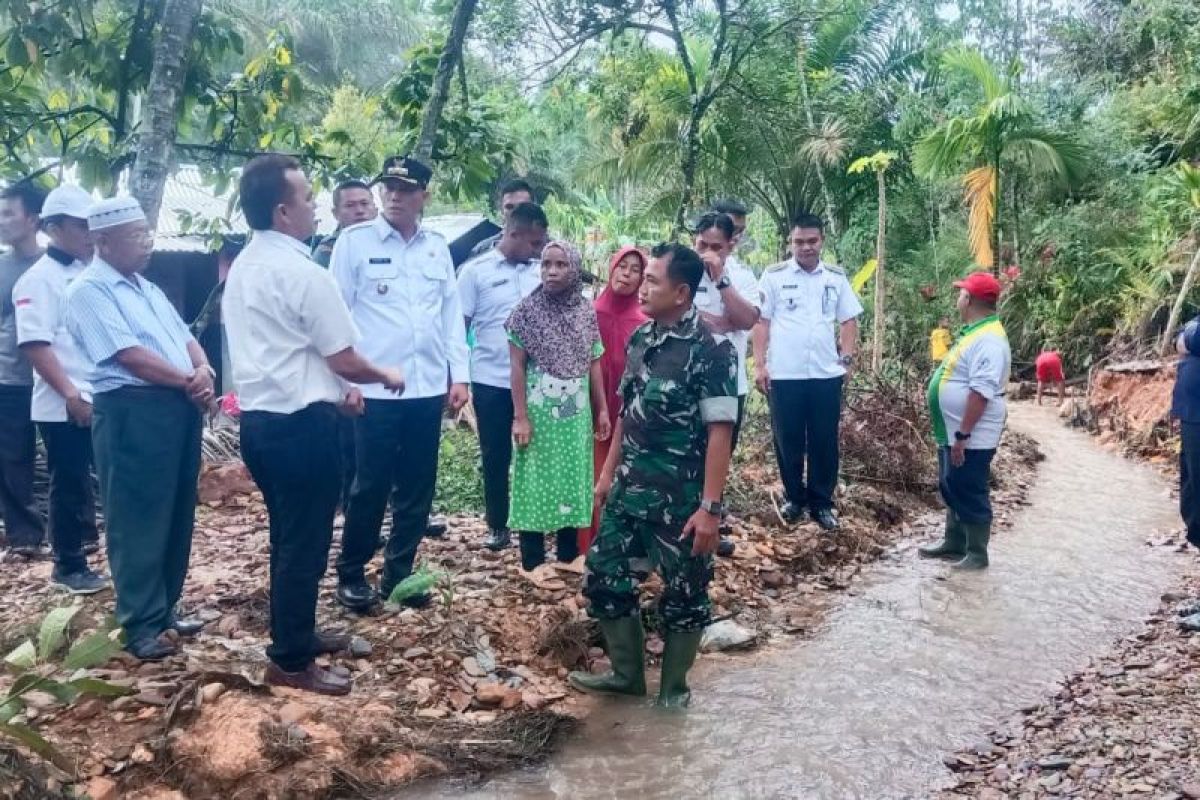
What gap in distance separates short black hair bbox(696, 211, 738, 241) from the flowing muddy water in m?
2.17

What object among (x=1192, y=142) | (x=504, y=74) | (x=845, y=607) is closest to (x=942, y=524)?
(x=845, y=607)

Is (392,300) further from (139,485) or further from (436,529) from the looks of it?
(436,529)

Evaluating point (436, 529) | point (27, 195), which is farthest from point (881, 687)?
point (27, 195)

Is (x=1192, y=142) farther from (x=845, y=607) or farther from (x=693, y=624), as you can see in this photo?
(x=693, y=624)

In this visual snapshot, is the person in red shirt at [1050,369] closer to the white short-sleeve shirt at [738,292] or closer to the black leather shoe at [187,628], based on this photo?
the white short-sleeve shirt at [738,292]

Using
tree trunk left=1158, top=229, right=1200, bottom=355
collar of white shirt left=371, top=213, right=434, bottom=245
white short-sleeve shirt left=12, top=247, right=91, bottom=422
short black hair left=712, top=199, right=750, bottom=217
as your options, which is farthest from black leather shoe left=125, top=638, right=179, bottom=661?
tree trunk left=1158, top=229, right=1200, bottom=355

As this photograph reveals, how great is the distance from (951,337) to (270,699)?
41.9 feet

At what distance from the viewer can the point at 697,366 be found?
3619 millimetres

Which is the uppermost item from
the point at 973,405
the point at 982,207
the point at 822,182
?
the point at 822,182

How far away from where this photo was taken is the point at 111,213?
3576 millimetres

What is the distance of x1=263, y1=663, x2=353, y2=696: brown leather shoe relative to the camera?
136 inches

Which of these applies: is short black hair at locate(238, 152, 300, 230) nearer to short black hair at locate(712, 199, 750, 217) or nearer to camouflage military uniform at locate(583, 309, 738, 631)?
camouflage military uniform at locate(583, 309, 738, 631)

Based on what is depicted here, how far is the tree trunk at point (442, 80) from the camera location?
4793 mm

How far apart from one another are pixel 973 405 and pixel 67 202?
4.85m
